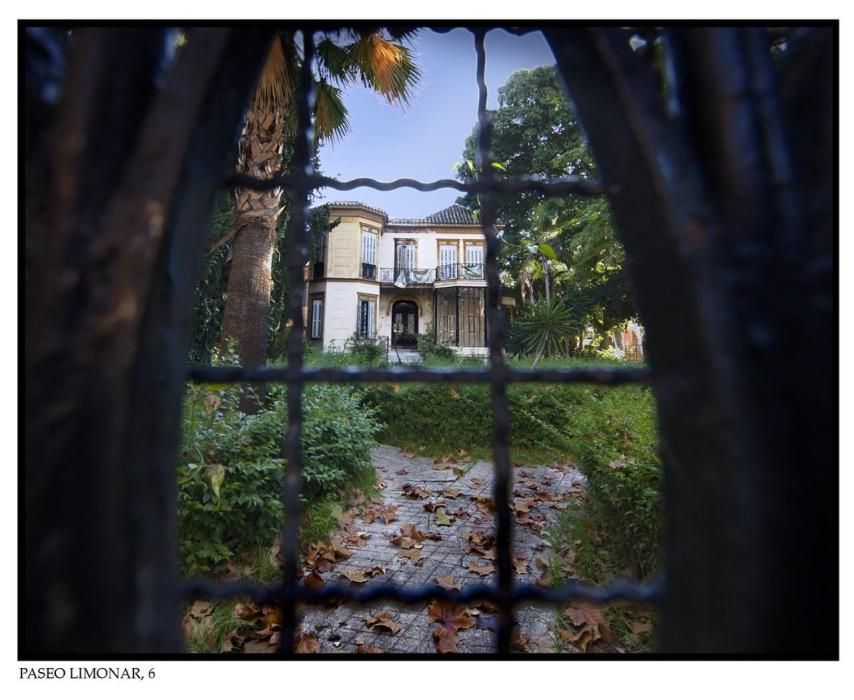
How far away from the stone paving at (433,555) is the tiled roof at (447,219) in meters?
17.5

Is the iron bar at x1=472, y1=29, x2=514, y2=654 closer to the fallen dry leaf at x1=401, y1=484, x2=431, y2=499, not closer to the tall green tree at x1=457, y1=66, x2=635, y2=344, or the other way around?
the fallen dry leaf at x1=401, y1=484, x2=431, y2=499

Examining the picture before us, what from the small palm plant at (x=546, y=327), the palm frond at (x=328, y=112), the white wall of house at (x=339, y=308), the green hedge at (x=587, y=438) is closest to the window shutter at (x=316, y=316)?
the white wall of house at (x=339, y=308)

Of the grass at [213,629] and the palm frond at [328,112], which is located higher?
the palm frond at [328,112]

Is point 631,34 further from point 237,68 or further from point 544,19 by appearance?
point 237,68

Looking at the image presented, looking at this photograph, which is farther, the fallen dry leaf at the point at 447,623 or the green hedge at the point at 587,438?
the green hedge at the point at 587,438

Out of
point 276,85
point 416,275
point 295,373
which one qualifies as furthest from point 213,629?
point 416,275

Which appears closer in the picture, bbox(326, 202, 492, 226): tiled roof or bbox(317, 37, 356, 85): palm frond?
bbox(317, 37, 356, 85): palm frond

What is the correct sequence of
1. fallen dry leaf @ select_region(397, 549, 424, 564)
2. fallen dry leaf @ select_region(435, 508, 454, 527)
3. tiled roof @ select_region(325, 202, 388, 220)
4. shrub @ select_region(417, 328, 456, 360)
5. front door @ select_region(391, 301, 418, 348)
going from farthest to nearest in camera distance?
1. front door @ select_region(391, 301, 418, 348)
2. tiled roof @ select_region(325, 202, 388, 220)
3. shrub @ select_region(417, 328, 456, 360)
4. fallen dry leaf @ select_region(435, 508, 454, 527)
5. fallen dry leaf @ select_region(397, 549, 424, 564)

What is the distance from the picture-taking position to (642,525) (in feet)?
6.98

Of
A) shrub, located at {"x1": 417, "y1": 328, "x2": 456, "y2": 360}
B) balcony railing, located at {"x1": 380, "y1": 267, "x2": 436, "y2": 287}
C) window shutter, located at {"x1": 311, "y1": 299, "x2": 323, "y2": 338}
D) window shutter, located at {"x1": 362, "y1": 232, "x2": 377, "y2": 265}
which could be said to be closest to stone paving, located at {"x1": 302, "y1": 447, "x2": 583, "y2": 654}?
shrub, located at {"x1": 417, "y1": 328, "x2": 456, "y2": 360}

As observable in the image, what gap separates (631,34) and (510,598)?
3.02 ft

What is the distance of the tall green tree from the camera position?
11469 millimetres

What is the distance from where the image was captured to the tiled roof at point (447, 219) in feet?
68.1

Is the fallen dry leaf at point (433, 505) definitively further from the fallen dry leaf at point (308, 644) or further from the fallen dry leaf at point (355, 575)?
the fallen dry leaf at point (308, 644)
